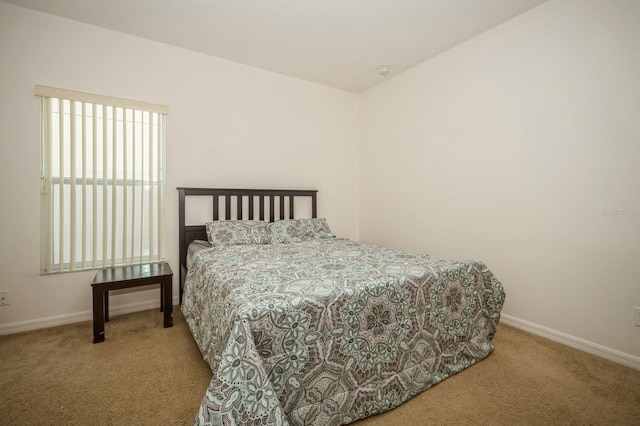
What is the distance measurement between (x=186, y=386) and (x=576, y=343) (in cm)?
255

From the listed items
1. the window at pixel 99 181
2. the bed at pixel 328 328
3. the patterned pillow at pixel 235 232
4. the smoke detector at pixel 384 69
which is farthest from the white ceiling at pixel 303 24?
the bed at pixel 328 328

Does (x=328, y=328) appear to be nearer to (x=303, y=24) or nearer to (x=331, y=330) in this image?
(x=331, y=330)

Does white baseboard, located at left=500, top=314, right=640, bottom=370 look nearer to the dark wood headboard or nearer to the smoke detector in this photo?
the dark wood headboard

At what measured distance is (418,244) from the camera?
3.16 meters

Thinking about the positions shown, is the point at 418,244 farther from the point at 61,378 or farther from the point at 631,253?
the point at 61,378

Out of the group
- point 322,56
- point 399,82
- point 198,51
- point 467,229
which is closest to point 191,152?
point 198,51

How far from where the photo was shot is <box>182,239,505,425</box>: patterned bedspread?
3.45 ft

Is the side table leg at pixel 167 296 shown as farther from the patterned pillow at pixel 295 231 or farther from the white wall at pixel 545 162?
the white wall at pixel 545 162

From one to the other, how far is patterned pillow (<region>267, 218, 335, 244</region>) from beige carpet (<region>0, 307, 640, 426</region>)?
1166 mm

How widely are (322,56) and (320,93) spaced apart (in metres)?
0.73

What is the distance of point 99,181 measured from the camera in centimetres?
243

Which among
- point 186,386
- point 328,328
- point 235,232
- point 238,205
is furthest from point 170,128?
point 328,328

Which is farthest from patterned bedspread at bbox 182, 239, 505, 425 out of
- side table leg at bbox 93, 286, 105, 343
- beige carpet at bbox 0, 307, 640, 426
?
side table leg at bbox 93, 286, 105, 343

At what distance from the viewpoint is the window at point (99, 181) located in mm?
2281
